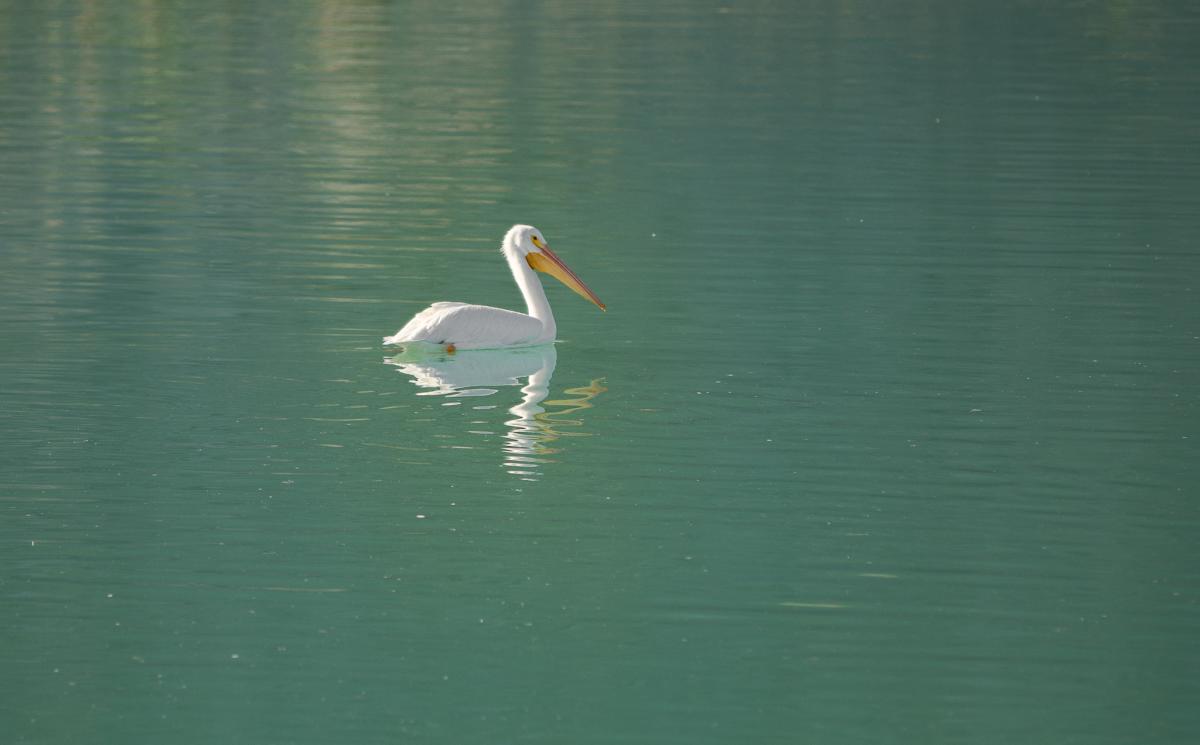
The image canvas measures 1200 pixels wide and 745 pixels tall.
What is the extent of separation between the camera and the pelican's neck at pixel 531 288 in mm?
12852

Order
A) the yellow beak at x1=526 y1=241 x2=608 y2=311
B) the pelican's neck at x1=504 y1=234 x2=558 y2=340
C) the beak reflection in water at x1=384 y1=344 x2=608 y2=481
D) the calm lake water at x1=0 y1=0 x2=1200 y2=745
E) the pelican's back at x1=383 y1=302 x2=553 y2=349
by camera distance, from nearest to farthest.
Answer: the calm lake water at x1=0 y1=0 x2=1200 y2=745, the beak reflection in water at x1=384 y1=344 x2=608 y2=481, the pelican's back at x1=383 y1=302 x2=553 y2=349, the pelican's neck at x1=504 y1=234 x2=558 y2=340, the yellow beak at x1=526 y1=241 x2=608 y2=311

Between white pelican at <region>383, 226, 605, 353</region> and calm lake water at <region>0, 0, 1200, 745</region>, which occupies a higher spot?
white pelican at <region>383, 226, 605, 353</region>

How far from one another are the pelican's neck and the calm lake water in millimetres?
218

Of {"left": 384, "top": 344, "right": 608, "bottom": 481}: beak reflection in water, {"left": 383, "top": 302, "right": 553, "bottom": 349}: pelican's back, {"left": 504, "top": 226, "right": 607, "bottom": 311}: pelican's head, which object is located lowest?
{"left": 384, "top": 344, "right": 608, "bottom": 481}: beak reflection in water

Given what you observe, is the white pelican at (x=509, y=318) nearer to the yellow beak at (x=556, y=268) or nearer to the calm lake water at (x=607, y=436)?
the yellow beak at (x=556, y=268)

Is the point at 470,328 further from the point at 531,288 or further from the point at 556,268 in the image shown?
the point at 556,268

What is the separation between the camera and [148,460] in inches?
388

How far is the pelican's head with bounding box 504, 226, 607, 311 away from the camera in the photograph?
13281mm

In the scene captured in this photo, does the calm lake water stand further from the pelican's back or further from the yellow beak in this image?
the yellow beak


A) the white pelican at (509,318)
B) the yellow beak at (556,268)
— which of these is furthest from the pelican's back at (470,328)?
the yellow beak at (556,268)

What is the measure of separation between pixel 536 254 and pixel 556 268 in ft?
0.56

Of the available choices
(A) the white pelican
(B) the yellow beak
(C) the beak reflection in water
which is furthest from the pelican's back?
(B) the yellow beak

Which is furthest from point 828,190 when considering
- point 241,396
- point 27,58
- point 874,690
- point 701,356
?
point 27,58

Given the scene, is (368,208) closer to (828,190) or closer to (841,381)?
(828,190)
